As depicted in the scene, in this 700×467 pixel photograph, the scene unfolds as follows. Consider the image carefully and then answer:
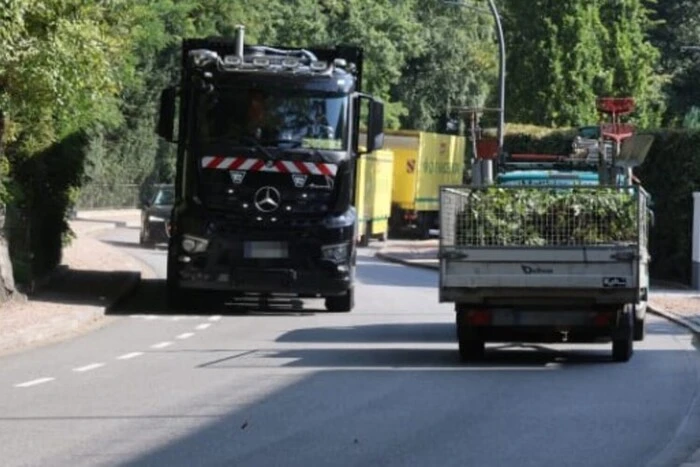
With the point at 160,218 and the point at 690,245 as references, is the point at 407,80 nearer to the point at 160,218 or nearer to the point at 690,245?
the point at 160,218

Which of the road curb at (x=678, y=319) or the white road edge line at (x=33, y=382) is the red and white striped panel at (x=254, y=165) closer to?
the road curb at (x=678, y=319)

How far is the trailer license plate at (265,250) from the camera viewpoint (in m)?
24.2

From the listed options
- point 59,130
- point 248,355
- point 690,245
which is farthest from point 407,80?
point 248,355

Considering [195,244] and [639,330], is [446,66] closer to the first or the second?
[195,244]

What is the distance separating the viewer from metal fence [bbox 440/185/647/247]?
1784 cm

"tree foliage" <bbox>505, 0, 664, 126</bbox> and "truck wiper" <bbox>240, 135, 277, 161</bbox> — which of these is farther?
"tree foliage" <bbox>505, 0, 664, 126</bbox>

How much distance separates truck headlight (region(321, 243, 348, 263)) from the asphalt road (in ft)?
4.87

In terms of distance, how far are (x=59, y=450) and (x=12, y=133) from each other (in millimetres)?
14523

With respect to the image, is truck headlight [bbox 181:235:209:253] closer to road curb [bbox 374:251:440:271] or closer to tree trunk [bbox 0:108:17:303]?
tree trunk [bbox 0:108:17:303]

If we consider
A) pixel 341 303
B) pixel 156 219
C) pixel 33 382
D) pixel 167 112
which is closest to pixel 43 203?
pixel 167 112

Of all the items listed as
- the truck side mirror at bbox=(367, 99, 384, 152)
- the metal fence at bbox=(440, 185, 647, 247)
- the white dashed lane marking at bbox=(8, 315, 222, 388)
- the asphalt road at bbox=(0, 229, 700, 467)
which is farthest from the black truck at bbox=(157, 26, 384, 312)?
the metal fence at bbox=(440, 185, 647, 247)

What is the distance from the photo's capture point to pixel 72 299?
25.9 meters

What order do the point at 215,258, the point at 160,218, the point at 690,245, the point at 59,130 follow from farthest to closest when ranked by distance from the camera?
the point at 160,218 → the point at 690,245 → the point at 59,130 → the point at 215,258

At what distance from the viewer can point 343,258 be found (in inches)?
963
